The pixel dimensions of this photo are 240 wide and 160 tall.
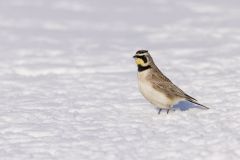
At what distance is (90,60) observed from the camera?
449 inches

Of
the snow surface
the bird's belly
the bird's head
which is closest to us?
the snow surface

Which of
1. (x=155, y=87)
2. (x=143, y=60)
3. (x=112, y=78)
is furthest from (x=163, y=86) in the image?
(x=112, y=78)

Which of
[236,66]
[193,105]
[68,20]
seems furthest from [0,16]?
[193,105]

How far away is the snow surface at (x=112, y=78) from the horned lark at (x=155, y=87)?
20 cm

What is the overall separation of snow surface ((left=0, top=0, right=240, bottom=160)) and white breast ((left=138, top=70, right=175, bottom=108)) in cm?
20

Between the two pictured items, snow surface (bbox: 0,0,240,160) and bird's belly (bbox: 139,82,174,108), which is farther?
bird's belly (bbox: 139,82,174,108)

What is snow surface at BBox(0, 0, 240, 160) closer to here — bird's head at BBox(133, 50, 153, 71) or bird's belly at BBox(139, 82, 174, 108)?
bird's belly at BBox(139, 82, 174, 108)

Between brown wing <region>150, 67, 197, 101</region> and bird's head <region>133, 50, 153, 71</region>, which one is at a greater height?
bird's head <region>133, 50, 153, 71</region>

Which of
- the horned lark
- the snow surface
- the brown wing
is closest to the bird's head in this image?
the horned lark

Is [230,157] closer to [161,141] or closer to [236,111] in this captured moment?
[161,141]

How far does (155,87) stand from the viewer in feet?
25.3

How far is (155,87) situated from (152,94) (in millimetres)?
85

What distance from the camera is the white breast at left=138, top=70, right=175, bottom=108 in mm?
7687

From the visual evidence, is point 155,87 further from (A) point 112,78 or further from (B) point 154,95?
(A) point 112,78
